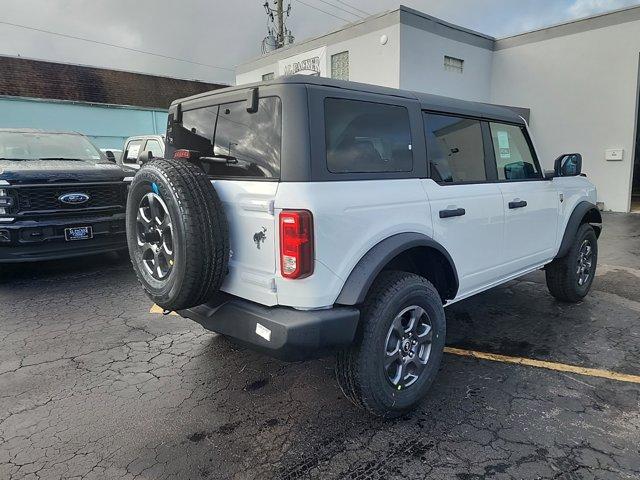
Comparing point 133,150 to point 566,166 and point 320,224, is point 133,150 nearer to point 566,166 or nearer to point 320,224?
point 566,166

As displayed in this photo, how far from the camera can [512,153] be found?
4.07 meters

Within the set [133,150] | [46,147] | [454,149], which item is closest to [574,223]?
[454,149]

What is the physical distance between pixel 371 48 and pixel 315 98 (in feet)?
35.8

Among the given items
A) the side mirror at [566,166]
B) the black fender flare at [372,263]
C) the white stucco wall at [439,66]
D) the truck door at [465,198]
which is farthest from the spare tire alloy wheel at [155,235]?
the white stucco wall at [439,66]

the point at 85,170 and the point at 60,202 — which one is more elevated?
the point at 85,170

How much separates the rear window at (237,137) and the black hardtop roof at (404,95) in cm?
11

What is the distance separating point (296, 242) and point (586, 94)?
13294 millimetres

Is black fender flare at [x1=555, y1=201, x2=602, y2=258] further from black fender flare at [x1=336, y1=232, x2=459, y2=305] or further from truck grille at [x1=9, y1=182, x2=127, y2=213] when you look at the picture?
truck grille at [x1=9, y1=182, x2=127, y2=213]

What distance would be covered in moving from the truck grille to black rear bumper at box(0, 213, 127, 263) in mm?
156

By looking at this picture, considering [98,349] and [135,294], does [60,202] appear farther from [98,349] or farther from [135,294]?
[98,349]

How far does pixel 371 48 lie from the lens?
12.3 m

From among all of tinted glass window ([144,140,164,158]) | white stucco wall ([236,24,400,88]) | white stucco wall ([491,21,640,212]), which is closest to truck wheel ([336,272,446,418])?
tinted glass window ([144,140,164,158])

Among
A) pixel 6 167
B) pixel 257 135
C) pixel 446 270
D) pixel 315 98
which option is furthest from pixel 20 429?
pixel 6 167

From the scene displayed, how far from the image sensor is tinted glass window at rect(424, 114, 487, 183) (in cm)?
322
